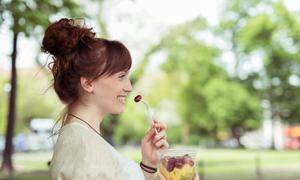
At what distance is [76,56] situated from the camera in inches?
35.2

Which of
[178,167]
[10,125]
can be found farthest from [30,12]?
[10,125]

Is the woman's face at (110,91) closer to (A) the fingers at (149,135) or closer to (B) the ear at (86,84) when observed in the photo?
(B) the ear at (86,84)

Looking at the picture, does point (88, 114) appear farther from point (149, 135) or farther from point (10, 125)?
point (10, 125)

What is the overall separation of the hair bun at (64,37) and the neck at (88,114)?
0.10 meters

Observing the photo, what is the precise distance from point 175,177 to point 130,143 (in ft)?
39.1

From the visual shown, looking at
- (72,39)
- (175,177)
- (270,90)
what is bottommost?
(175,177)

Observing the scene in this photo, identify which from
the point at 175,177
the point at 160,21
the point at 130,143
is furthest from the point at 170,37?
the point at 175,177

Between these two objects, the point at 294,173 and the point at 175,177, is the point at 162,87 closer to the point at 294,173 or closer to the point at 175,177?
the point at 294,173

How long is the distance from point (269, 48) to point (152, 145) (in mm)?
11389

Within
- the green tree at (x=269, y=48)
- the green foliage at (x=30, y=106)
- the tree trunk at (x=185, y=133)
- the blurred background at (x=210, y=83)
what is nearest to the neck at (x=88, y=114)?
the blurred background at (x=210, y=83)

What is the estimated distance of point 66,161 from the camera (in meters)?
0.84

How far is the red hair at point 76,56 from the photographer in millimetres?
893

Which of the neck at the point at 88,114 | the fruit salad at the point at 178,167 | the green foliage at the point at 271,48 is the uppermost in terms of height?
the green foliage at the point at 271,48

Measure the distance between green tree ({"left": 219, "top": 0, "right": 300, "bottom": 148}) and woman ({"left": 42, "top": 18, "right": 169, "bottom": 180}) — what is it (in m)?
11.0
